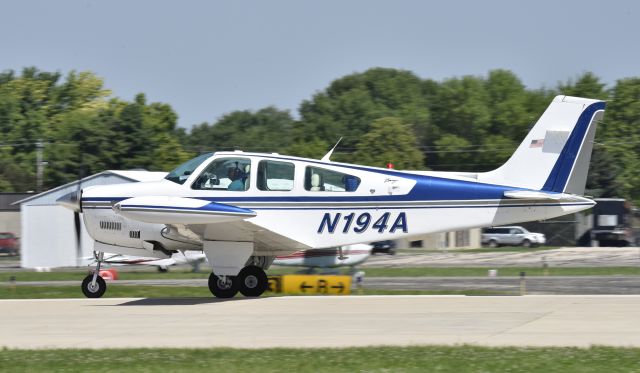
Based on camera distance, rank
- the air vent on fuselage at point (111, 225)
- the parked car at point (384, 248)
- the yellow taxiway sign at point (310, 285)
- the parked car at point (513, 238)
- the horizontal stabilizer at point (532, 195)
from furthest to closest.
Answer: the parked car at point (513, 238), the parked car at point (384, 248), the yellow taxiway sign at point (310, 285), the air vent on fuselage at point (111, 225), the horizontal stabilizer at point (532, 195)

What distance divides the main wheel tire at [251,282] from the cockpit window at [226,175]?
5.39 feet

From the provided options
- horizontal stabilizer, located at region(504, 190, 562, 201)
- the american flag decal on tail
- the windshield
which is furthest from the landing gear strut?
the american flag decal on tail

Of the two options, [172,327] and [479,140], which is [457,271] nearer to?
[172,327]

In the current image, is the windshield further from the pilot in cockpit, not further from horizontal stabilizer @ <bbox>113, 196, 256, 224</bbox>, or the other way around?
horizontal stabilizer @ <bbox>113, 196, 256, 224</bbox>

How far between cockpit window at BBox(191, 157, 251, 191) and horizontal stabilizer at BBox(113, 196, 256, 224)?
1.28 meters

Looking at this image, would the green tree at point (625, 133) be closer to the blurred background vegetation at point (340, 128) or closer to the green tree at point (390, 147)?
the blurred background vegetation at point (340, 128)

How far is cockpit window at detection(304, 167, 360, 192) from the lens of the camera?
16.7 meters

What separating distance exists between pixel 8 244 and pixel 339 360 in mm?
48742

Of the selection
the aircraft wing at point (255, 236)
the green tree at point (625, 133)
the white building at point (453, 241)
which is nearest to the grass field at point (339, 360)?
the aircraft wing at point (255, 236)

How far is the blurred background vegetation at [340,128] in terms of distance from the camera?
7575 centimetres

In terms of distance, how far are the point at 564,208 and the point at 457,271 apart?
19.8 m

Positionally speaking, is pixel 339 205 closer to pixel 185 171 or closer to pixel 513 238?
pixel 185 171


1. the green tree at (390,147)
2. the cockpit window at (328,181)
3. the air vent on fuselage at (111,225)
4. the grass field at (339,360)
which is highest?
the green tree at (390,147)

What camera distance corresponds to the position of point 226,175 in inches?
658
